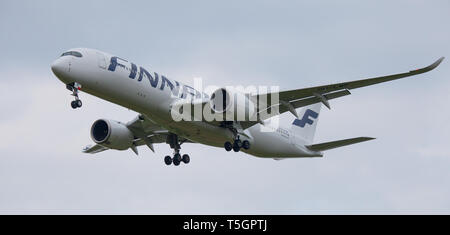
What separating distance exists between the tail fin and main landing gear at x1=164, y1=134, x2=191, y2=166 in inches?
278

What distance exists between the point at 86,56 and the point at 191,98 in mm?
6293

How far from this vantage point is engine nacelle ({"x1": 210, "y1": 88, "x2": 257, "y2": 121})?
34.7 m

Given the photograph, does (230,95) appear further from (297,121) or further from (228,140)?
(297,121)

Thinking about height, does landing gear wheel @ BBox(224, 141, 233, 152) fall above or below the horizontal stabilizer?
below

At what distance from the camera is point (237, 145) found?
3703cm

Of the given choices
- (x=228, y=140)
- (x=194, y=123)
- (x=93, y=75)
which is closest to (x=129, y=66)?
(x=93, y=75)

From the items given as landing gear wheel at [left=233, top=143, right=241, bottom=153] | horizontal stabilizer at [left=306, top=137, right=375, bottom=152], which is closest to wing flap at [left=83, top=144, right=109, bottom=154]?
landing gear wheel at [left=233, top=143, right=241, bottom=153]

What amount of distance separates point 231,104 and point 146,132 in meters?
7.15

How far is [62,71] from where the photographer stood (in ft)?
104

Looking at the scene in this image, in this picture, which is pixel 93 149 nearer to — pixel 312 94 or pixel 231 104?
pixel 231 104

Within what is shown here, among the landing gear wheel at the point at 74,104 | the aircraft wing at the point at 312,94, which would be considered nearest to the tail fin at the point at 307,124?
the aircraft wing at the point at 312,94

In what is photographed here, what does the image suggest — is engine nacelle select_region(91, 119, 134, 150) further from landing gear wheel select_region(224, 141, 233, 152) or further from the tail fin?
the tail fin

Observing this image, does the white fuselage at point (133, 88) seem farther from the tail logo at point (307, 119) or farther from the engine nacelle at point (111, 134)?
the tail logo at point (307, 119)

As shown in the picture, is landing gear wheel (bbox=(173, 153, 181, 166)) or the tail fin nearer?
landing gear wheel (bbox=(173, 153, 181, 166))
